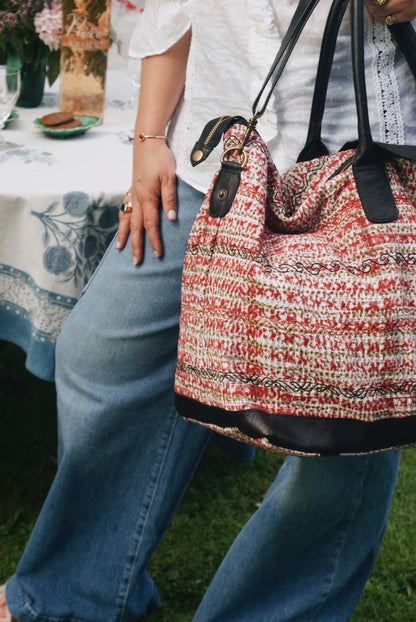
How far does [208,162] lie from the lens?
95 cm

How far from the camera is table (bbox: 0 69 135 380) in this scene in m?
1.09

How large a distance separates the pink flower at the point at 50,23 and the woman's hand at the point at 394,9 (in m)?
0.90

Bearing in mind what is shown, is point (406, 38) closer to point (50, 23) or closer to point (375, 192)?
point (375, 192)

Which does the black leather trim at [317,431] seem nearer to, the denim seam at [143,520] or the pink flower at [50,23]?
the denim seam at [143,520]

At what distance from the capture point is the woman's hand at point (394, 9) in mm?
750

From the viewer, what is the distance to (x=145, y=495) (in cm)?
106

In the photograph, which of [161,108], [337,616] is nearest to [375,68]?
[161,108]

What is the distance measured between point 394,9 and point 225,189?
0.30 m

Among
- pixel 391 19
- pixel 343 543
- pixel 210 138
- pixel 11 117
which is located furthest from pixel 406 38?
pixel 11 117

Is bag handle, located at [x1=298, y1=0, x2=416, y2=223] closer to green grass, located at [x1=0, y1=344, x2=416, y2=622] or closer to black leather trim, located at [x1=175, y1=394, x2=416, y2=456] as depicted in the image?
black leather trim, located at [x1=175, y1=394, x2=416, y2=456]

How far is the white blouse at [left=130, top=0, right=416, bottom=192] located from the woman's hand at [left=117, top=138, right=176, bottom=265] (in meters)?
0.03

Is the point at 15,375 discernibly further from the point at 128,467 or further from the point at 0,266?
the point at 128,467

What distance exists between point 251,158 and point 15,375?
5.00 ft

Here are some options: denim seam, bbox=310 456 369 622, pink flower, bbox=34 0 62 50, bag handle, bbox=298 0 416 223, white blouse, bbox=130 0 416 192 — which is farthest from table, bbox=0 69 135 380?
denim seam, bbox=310 456 369 622
